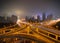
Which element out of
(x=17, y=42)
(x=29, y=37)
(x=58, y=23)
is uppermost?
(x=58, y=23)

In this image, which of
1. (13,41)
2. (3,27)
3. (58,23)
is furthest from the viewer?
(13,41)

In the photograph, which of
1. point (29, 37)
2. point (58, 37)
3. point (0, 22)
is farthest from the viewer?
point (0, 22)

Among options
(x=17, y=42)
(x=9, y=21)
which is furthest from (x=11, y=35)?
(x=17, y=42)

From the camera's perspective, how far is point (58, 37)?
15.2ft

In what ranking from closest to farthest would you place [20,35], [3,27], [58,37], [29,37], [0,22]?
[58,37]
[29,37]
[20,35]
[0,22]
[3,27]

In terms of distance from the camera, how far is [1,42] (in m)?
8.91

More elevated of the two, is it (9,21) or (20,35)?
(9,21)

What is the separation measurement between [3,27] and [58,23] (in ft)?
16.5

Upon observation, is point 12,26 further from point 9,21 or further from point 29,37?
point 29,37

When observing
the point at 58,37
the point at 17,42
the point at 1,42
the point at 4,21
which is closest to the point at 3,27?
the point at 4,21

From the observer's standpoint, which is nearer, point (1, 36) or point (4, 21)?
point (1, 36)

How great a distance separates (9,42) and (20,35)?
11.6 ft

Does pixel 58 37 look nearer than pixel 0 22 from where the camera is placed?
Yes

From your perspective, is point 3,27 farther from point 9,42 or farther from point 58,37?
point 58,37
